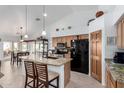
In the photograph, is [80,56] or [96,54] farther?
[80,56]

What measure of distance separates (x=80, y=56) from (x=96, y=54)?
1.19 metres

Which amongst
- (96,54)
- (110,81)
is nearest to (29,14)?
(96,54)

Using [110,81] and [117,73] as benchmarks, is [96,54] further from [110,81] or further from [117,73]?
[117,73]

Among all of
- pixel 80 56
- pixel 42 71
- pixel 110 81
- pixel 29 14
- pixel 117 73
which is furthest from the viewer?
pixel 29 14

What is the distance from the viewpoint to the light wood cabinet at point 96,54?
14.5 ft

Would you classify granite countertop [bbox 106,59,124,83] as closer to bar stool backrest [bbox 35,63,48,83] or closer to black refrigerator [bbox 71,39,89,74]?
bar stool backrest [bbox 35,63,48,83]

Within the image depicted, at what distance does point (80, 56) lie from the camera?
5738 mm

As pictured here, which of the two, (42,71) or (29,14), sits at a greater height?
(29,14)

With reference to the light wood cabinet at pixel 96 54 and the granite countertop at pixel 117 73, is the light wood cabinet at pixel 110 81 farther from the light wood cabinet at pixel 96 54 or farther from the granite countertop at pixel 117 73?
the light wood cabinet at pixel 96 54

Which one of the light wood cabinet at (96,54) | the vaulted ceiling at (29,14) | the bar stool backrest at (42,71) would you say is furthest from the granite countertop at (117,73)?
the vaulted ceiling at (29,14)

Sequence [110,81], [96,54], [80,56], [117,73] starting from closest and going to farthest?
[117,73] → [110,81] → [96,54] → [80,56]

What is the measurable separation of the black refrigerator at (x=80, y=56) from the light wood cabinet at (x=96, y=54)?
452 mm
